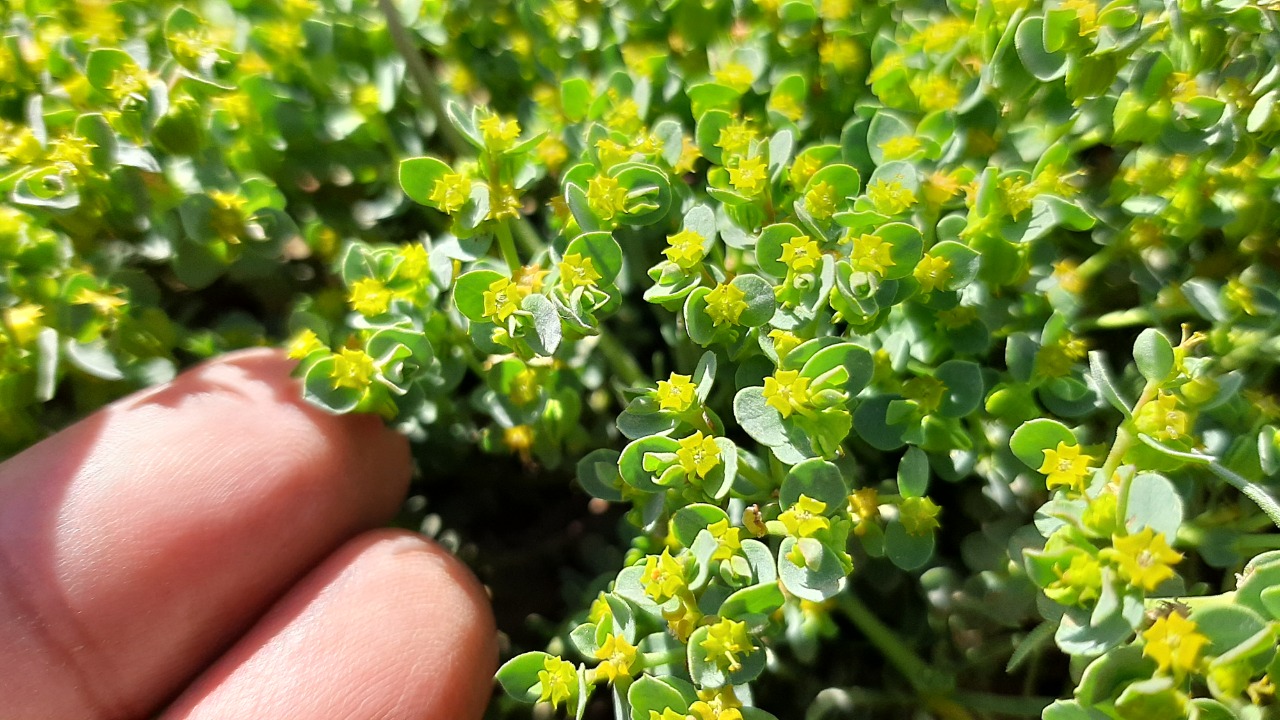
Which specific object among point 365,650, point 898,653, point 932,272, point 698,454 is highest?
point 932,272

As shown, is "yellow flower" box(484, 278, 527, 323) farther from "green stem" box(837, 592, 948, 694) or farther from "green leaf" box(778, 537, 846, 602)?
"green stem" box(837, 592, 948, 694)

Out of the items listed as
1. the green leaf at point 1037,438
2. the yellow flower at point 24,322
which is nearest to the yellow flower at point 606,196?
the green leaf at point 1037,438

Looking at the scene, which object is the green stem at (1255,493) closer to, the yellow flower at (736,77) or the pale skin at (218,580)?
the yellow flower at (736,77)

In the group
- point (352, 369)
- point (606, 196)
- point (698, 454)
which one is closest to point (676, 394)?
point (698, 454)

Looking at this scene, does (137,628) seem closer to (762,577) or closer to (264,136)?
(264,136)

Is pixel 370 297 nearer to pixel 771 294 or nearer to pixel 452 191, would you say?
pixel 452 191
